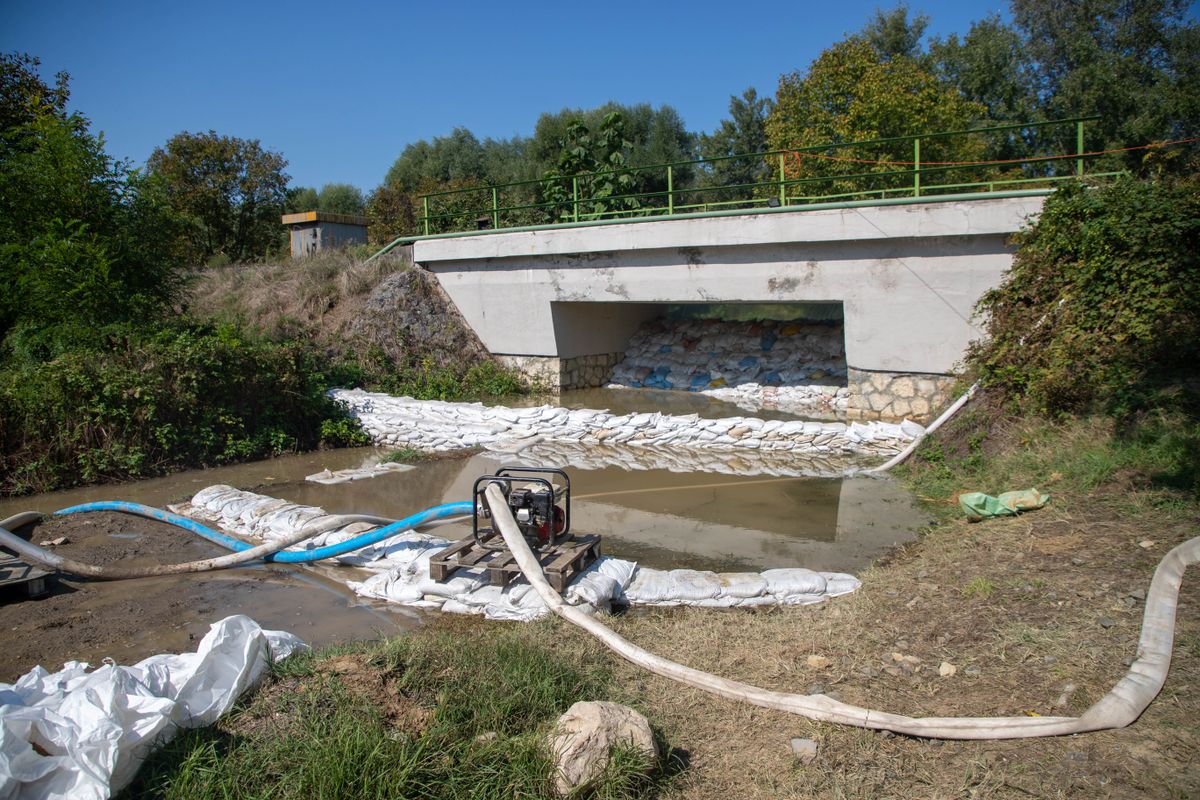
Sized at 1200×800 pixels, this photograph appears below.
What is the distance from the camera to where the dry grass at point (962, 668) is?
9.89ft

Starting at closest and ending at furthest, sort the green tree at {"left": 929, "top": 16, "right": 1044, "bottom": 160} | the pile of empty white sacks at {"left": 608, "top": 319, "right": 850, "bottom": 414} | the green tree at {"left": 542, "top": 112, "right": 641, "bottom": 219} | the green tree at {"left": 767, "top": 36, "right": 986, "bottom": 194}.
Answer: the pile of empty white sacks at {"left": 608, "top": 319, "right": 850, "bottom": 414}
the green tree at {"left": 542, "top": 112, "right": 641, "bottom": 219}
the green tree at {"left": 767, "top": 36, "right": 986, "bottom": 194}
the green tree at {"left": 929, "top": 16, "right": 1044, "bottom": 160}

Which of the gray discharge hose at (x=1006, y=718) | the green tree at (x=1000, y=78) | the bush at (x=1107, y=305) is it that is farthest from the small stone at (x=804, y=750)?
the green tree at (x=1000, y=78)

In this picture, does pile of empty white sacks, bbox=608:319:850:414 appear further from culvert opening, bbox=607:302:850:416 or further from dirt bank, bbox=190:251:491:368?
dirt bank, bbox=190:251:491:368

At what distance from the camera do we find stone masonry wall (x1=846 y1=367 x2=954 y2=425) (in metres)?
11.2

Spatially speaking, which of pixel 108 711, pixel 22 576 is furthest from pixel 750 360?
pixel 108 711

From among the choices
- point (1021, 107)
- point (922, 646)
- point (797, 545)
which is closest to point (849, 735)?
point (922, 646)

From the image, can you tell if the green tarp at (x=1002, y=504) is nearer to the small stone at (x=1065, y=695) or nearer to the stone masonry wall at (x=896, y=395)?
the small stone at (x=1065, y=695)

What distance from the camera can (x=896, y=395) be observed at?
11.7m

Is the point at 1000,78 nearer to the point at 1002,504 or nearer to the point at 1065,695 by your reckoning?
the point at 1002,504

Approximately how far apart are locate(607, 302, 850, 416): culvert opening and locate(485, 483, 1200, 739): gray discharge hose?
30.7 feet

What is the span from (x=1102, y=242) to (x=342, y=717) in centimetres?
860

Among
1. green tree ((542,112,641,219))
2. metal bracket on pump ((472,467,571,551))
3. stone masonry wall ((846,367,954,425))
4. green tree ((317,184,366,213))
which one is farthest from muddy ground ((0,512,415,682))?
green tree ((317,184,366,213))

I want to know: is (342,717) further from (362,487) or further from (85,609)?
(362,487)

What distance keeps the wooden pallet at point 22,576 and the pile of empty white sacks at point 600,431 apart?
582 cm
